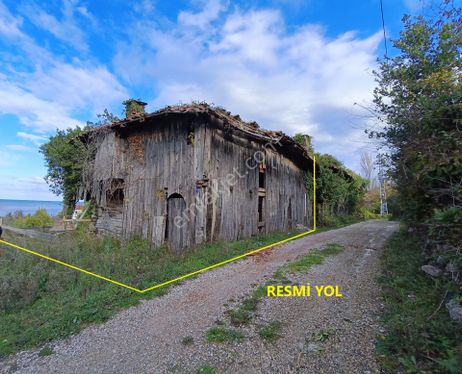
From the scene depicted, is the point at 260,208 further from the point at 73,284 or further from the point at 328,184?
the point at 73,284

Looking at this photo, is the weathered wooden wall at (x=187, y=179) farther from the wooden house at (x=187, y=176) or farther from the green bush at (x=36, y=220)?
the green bush at (x=36, y=220)

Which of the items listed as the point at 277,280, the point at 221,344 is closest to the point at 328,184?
the point at 277,280

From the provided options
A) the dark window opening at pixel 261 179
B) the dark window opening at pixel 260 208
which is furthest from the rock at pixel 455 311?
the dark window opening at pixel 261 179

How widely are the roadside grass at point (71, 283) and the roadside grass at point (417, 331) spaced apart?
13.5 ft

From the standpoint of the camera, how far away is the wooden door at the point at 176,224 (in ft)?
32.7

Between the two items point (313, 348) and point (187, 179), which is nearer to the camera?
point (313, 348)

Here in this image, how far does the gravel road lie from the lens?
3201mm

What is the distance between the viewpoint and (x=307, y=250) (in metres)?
8.88

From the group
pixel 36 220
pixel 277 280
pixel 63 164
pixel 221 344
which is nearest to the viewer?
pixel 221 344

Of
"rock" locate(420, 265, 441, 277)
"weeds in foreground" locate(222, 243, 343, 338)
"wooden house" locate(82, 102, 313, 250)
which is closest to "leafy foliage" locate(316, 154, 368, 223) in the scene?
"wooden house" locate(82, 102, 313, 250)

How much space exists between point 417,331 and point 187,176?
8038mm

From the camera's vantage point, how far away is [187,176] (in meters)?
9.97

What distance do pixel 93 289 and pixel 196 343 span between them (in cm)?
346

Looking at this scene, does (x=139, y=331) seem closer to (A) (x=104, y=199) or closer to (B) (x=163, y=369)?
(B) (x=163, y=369)
